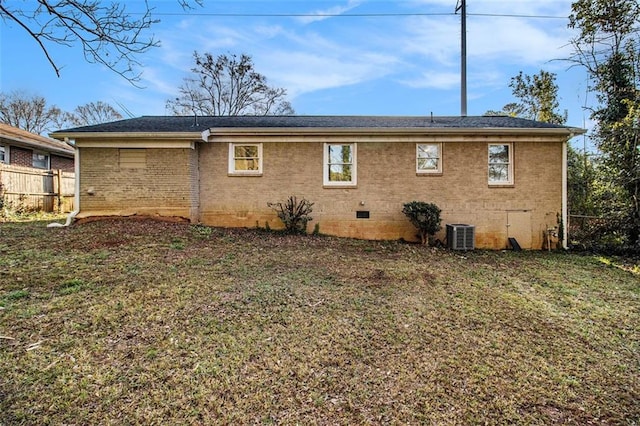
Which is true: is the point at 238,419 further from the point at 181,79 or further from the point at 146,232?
the point at 181,79

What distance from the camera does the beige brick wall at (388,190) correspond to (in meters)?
9.20

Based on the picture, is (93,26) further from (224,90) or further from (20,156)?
(224,90)

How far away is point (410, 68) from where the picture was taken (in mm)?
13812

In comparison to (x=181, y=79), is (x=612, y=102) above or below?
below

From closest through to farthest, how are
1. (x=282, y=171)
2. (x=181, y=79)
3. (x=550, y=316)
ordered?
(x=550, y=316) < (x=282, y=171) < (x=181, y=79)

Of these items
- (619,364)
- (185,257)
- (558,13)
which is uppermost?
(558,13)

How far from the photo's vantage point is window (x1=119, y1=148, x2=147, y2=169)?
9055 mm

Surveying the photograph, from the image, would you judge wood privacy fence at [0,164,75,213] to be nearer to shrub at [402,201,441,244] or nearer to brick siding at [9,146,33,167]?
brick siding at [9,146,33,167]

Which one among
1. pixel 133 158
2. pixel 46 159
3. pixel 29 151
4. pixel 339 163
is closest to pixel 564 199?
pixel 339 163

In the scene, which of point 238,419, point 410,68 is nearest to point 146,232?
point 238,419

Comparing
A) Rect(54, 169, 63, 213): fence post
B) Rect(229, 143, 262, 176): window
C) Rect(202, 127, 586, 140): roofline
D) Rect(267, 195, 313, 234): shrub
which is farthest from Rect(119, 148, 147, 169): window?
Rect(54, 169, 63, 213): fence post

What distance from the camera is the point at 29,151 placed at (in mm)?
14898

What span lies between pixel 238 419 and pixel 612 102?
12735 mm

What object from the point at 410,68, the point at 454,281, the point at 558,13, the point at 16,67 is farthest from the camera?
the point at 410,68
